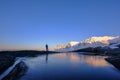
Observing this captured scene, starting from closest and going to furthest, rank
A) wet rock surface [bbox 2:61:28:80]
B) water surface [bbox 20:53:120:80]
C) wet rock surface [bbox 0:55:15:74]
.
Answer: wet rock surface [bbox 2:61:28:80]
water surface [bbox 20:53:120:80]
wet rock surface [bbox 0:55:15:74]

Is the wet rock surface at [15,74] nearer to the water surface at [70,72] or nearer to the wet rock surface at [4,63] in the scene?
the water surface at [70,72]

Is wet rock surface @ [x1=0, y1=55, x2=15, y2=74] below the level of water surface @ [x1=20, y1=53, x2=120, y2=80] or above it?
above

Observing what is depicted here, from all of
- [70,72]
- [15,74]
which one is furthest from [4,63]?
[70,72]

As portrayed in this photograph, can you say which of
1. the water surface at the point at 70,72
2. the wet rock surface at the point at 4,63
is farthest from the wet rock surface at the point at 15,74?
the wet rock surface at the point at 4,63

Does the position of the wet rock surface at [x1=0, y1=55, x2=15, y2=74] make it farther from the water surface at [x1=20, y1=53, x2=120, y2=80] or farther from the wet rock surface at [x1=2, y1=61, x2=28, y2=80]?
the water surface at [x1=20, y1=53, x2=120, y2=80]

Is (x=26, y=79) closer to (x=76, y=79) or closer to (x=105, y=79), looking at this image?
(x=76, y=79)

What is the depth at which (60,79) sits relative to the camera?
21781 mm

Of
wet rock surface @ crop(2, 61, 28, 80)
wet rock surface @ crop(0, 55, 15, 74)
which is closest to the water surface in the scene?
wet rock surface @ crop(2, 61, 28, 80)

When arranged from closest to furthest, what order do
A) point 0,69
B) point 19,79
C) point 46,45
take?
point 19,79 → point 0,69 → point 46,45

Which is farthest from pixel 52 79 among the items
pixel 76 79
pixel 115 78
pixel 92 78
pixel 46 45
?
pixel 46 45

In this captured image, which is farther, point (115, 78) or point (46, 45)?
point (46, 45)

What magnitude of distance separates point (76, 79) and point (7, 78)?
647cm

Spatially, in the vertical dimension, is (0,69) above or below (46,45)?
below

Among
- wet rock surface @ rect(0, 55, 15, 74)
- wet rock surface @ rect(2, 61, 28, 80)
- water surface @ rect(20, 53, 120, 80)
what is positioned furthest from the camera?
wet rock surface @ rect(0, 55, 15, 74)
